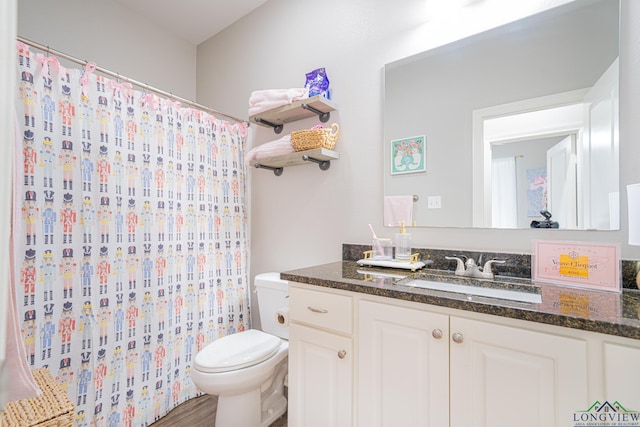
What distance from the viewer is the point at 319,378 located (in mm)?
1264

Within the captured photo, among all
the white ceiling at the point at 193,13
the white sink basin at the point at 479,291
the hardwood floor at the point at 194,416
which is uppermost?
the white ceiling at the point at 193,13

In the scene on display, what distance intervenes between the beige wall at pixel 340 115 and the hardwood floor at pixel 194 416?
2.93 feet

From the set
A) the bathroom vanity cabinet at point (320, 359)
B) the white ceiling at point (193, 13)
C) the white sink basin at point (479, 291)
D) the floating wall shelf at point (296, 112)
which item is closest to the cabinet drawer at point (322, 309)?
the bathroom vanity cabinet at point (320, 359)

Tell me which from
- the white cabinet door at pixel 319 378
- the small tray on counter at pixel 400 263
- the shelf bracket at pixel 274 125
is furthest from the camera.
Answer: the shelf bracket at pixel 274 125

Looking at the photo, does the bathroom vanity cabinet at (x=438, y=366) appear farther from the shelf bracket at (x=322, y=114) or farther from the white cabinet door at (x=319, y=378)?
the shelf bracket at (x=322, y=114)

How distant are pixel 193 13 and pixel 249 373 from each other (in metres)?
2.62

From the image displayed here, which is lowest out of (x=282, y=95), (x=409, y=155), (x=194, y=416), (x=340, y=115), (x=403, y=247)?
(x=194, y=416)

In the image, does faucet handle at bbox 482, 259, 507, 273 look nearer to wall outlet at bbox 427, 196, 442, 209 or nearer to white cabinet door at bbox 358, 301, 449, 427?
wall outlet at bbox 427, 196, 442, 209

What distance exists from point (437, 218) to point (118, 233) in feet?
5.52

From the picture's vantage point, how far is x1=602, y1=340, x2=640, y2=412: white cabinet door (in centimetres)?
73

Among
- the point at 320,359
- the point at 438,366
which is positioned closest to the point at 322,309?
the point at 320,359

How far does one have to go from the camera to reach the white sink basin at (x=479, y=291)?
3.34 feet

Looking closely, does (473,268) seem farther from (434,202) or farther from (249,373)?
(249,373)

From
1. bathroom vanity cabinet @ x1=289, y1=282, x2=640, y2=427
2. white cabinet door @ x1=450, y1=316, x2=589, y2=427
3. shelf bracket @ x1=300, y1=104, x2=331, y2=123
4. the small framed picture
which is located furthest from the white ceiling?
white cabinet door @ x1=450, y1=316, x2=589, y2=427
